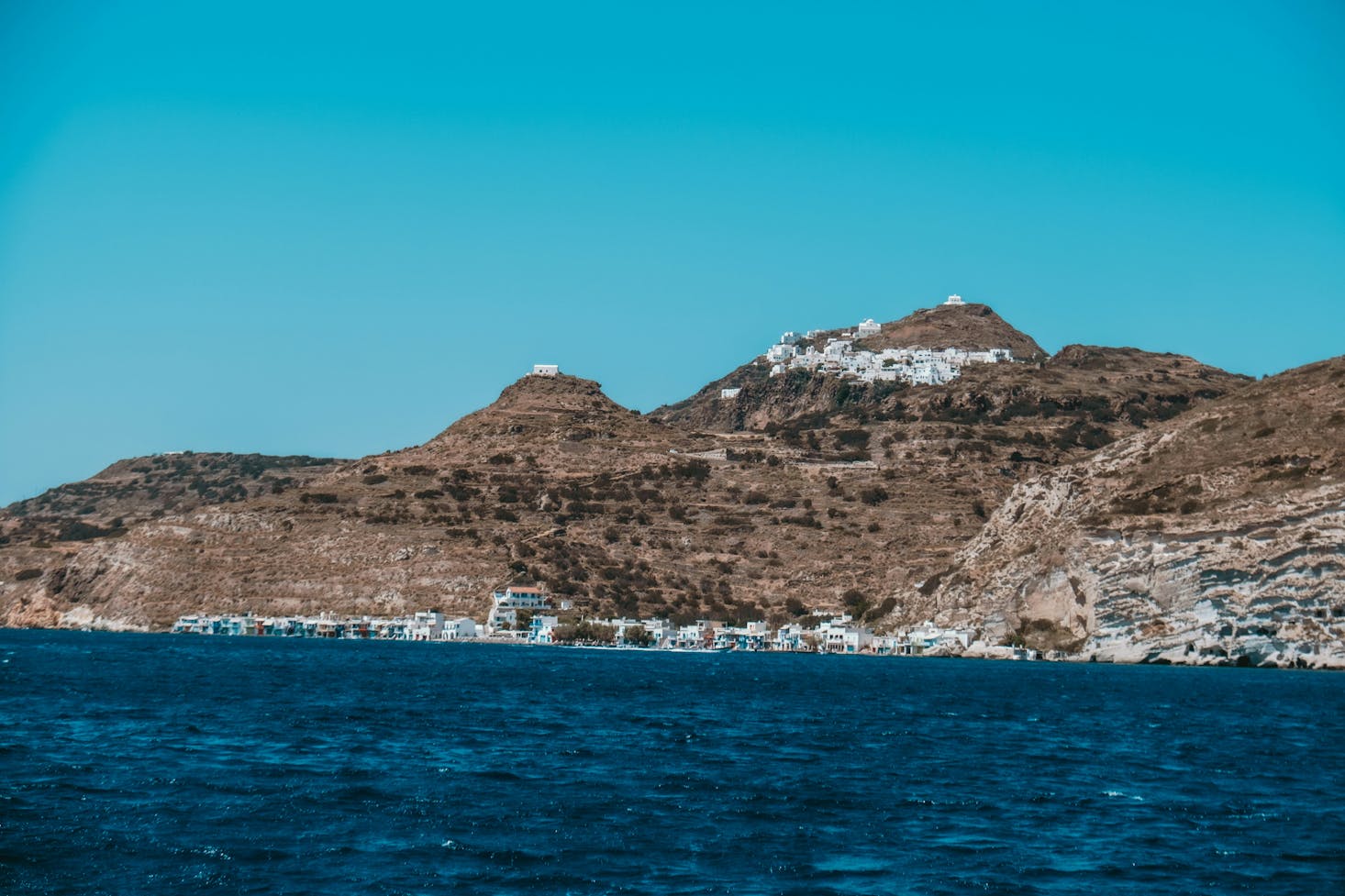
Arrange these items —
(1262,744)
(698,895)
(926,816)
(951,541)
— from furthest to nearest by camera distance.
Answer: (951,541) < (1262,744) < (926,816) < (698,895)

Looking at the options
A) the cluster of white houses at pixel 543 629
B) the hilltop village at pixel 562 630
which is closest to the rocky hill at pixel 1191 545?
the cluster of white houses at pixel 543 629

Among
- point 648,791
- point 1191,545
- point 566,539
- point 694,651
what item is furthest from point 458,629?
point 648,791

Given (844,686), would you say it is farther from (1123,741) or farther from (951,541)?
(951,541)

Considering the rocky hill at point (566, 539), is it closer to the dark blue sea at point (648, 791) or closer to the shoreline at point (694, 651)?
the shoreline at point (694, 651)

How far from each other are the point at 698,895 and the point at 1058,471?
364 feet

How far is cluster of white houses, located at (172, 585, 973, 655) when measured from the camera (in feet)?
420

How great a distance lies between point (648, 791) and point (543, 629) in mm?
99213

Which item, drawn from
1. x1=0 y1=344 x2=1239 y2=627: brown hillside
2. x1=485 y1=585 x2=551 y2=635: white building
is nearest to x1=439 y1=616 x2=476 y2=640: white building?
x1=485 y1=585 x2=551 y2=635: white building

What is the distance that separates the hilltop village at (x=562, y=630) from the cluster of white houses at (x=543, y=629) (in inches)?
3.2

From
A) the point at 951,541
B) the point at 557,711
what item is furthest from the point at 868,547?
the point at 557,711

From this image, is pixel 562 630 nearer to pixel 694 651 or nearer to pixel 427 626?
pixel 427 626

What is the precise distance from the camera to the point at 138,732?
44.5 meters

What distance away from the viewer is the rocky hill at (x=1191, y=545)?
93.1 m

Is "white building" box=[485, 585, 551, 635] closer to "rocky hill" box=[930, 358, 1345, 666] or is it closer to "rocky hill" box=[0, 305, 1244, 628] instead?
"rocky hill" box=[0, 305, 1244, 628]
